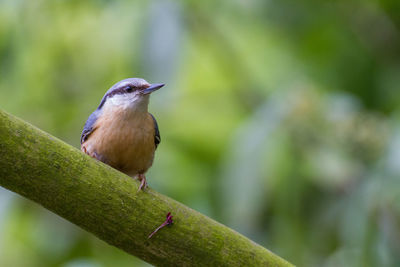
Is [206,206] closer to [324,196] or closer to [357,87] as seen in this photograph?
[324,196]

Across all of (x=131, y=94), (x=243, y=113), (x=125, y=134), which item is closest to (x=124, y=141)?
(x=125, y=134)

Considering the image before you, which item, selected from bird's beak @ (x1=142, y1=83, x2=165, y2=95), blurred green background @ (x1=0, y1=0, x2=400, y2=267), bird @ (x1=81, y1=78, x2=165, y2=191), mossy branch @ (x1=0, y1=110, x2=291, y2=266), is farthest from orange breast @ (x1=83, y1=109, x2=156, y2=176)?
mossy branch @ (x1=0, y1=110, x2=291, y2=266)

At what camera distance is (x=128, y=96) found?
329 cm

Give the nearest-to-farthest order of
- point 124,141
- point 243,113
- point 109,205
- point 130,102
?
point 109,205 → point 124,141 → point 130,102 → point 243,113

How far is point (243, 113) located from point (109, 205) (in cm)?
258

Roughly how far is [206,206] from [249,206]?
40 centimetres

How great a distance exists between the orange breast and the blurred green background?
0.29 m

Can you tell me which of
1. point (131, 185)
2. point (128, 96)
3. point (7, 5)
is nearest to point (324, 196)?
point (128, 96)

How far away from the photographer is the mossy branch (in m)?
1.76

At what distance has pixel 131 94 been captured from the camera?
3.32 meters

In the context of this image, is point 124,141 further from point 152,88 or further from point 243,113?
point 243,113

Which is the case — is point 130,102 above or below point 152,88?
below

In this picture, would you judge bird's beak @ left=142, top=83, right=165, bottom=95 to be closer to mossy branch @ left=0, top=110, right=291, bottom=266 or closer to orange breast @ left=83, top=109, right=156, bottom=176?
orange breast @ left=83, top=109, right=156, bottom=176

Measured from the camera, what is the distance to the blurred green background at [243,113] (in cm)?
326
